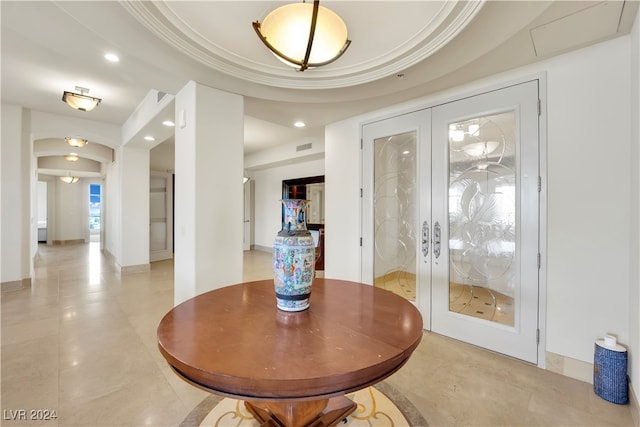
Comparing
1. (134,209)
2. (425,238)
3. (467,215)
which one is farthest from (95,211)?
(467,215)

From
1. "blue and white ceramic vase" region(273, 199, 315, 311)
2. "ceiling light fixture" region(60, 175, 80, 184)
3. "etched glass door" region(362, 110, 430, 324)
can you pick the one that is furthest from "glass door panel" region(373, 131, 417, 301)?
"ceiling light fixture" region(60, 175, 80, 184)

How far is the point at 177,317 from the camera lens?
4.25 feet

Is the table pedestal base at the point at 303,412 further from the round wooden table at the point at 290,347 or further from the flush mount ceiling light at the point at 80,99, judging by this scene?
the flush mount ceiling light at the point at 80,99

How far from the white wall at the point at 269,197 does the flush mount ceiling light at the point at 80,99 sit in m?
4.23

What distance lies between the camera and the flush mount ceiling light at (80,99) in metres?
3.29

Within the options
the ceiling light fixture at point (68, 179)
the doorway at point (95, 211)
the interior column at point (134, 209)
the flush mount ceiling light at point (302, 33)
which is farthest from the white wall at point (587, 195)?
the doorway at point (95, 211)

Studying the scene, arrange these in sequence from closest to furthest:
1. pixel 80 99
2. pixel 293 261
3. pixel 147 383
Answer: pixel 293 261
pixel 147 383
pixel 80 99

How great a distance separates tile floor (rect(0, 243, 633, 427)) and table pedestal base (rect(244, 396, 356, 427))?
521 millimetres

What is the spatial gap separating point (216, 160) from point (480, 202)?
2.59 meters

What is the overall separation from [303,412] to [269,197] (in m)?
6.92

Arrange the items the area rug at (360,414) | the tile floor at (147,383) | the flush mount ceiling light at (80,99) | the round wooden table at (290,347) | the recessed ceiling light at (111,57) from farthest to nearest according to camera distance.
A: 1. the flush mount ceiling light at (80,99)
2. the recessed ceiling light at (111,57)
3. the tile floor at (147,383)
4. the area rug at (360,414)
5. the round wooden table at (290,347)

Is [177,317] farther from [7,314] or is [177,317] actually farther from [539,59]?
[7,314]

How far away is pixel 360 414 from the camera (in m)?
1.69

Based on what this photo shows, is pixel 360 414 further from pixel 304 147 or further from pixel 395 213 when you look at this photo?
pixel 304 147
